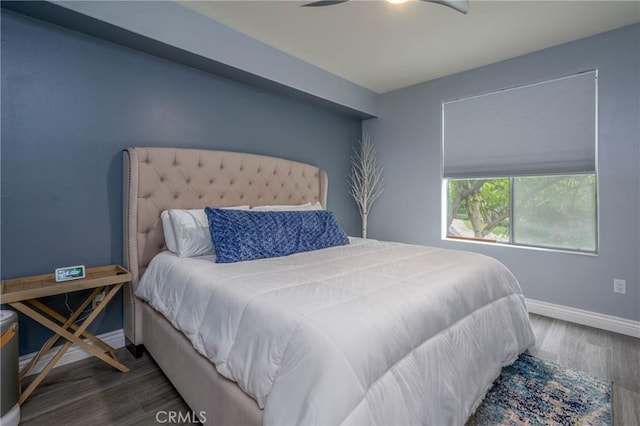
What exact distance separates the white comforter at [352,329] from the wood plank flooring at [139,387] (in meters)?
0.44

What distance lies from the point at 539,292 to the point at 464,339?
2066mm

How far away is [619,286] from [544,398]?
159 centimetres

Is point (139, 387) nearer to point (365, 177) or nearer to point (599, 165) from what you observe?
point (365, 177)

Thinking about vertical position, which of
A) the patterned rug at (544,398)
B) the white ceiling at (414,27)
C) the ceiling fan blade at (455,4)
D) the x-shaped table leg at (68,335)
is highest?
the white ceiling at (414,27)

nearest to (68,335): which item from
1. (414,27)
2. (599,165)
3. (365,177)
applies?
(414,27)

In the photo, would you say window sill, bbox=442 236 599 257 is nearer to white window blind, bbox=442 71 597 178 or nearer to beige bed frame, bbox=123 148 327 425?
white window blind, bbox=442 71 597 178

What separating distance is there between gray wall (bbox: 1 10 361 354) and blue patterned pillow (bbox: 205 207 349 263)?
817 mm

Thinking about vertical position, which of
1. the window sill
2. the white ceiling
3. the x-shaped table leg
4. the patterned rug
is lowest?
the patterned rug

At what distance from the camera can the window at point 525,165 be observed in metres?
2.79

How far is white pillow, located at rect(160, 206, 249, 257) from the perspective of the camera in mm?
2150

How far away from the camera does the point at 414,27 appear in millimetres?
2543

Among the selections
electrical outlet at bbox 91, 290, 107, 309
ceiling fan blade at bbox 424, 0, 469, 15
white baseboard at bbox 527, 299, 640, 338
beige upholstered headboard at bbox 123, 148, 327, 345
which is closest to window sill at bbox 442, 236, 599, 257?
white baseboard at bbox 527, 299, 640, 338

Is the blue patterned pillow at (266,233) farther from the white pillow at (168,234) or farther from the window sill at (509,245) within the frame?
the window sill at (509,245)

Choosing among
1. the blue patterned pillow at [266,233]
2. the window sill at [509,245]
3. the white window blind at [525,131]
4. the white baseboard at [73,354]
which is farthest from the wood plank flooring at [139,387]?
the white window blind at [525,131]
